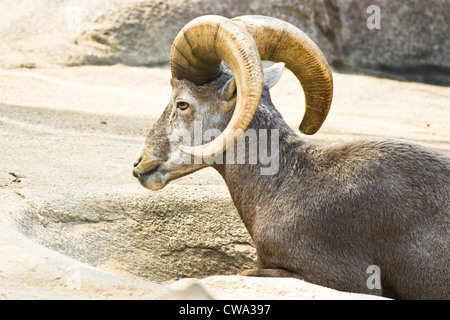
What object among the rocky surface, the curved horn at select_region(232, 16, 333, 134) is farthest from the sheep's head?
the rocky surface

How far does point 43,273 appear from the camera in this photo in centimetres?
402

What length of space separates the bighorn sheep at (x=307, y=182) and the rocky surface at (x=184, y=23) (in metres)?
9.22

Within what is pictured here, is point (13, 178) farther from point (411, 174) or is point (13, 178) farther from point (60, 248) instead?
point (411, 174)

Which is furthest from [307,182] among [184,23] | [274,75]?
[184,23]

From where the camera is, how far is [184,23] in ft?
48.1

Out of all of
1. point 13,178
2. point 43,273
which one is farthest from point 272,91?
point 43,273

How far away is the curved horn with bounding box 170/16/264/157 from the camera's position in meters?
4.55

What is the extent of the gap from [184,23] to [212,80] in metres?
9.62

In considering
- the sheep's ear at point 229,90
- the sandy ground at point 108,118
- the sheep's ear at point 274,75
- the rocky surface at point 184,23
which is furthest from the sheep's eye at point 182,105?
the rocky surface at point 184,23

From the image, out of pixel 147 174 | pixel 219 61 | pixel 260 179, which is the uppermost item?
pixel 219 61

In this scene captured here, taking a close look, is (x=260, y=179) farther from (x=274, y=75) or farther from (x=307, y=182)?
(x=274, y=75)

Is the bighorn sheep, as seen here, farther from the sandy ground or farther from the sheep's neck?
the sandy ground

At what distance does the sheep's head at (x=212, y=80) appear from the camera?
193 inches

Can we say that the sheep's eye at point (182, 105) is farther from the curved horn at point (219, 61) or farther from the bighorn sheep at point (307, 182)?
the curved horn at point (219, 61)
